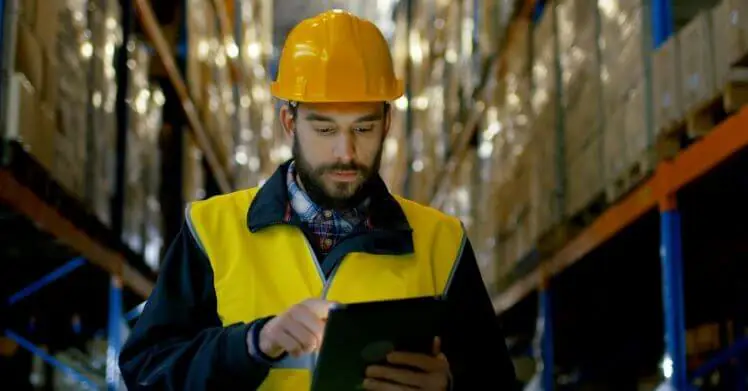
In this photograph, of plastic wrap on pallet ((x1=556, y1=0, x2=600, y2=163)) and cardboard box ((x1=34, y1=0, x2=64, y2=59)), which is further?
plastic wrap on pallet ((x1=556, y1=0, x2=600, y2=163))

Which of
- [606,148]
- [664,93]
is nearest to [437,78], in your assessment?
[606,148]

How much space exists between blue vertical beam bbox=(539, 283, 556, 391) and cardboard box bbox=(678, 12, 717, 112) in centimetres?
350

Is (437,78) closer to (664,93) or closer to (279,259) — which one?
(664,93)

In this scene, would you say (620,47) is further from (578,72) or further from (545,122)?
(545,122)

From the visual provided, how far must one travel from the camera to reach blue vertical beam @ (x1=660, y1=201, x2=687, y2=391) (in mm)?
5262

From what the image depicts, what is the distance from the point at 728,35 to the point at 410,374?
2.91m

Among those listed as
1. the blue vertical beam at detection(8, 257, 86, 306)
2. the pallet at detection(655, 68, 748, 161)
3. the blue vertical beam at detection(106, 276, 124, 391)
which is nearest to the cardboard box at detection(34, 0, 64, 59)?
the blue vertical beam at detection(8, 257, 86, 306)

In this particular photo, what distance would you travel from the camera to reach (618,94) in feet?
19.5

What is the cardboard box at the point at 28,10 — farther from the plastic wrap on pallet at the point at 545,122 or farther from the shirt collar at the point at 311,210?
the shirt collar at the point at 311,210

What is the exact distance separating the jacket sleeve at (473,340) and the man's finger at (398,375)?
18 centimetres

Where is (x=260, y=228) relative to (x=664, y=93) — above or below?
below

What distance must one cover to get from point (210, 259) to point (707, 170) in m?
3.17

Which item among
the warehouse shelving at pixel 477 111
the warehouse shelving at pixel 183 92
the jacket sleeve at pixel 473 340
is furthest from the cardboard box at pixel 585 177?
the warehouse shelving at pixel 183 92

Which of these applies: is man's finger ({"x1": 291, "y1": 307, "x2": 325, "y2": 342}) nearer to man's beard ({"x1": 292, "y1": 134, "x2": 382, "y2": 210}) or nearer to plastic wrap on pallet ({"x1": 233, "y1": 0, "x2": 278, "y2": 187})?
man's beard ({"x1": 292, "y1": 134, "x2": 382, "y2": 210})
